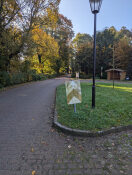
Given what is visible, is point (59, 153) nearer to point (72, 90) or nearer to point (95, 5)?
point (72, 90)

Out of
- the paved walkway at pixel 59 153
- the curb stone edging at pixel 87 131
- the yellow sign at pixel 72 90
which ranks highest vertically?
the yellow sign at pixel 72 90

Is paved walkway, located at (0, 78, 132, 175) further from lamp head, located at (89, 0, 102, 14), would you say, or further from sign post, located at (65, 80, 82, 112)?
lamp head, located at (89, 0, 102, 14)

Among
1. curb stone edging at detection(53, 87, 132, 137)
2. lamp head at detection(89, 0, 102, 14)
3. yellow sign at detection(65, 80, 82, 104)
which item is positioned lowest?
curb stone edging at detection(53, 87, 132, 137)

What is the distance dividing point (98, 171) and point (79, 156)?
0.49m

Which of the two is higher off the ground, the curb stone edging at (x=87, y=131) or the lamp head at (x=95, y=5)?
the lamp head at (x=95, y=5)

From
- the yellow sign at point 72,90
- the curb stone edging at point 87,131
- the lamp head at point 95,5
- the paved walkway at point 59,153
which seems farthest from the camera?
the lamp head at point 95,5

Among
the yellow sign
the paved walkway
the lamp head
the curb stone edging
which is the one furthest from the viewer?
the lamp head

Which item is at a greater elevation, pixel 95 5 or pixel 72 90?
pixel 95 5

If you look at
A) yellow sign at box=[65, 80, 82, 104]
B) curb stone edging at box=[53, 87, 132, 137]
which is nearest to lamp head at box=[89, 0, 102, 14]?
yellow sign at box=[65, 80, 82, 104]

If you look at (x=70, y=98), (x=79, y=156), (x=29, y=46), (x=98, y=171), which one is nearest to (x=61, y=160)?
(x=79, y=156)

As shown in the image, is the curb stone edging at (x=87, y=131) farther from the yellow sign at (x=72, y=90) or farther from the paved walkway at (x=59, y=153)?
the yellow sign at (x=72, y=90)

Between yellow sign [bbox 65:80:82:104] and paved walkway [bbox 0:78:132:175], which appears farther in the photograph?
yellow sign [bbox 65:80:82:104]

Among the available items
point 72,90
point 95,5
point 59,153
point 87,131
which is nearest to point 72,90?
point 72,90

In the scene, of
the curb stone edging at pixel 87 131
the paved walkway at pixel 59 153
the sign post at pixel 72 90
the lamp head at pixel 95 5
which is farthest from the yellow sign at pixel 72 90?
the lamp head at pixel 95 5
